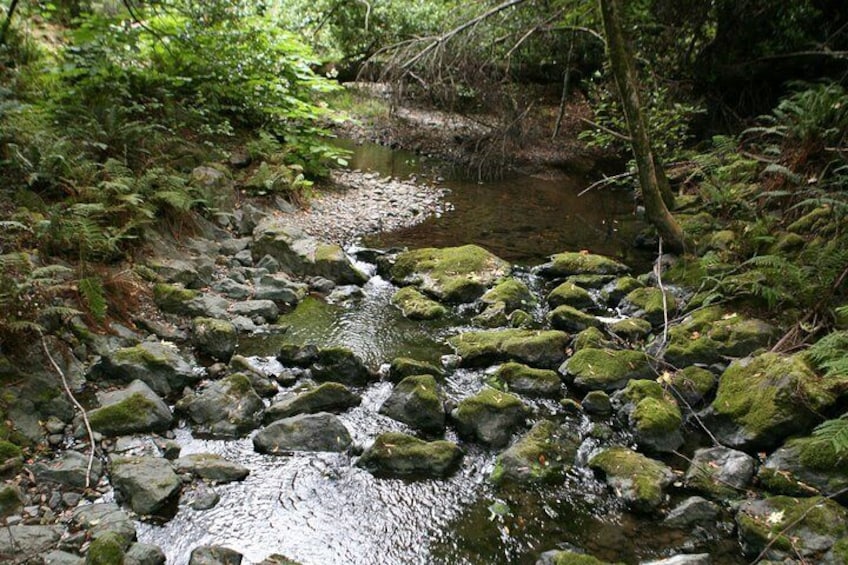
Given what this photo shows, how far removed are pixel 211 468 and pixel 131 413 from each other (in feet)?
3.04

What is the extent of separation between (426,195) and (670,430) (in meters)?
8.93

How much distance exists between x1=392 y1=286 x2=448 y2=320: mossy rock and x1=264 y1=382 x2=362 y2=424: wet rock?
6.81 feet

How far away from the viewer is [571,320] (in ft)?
23.2

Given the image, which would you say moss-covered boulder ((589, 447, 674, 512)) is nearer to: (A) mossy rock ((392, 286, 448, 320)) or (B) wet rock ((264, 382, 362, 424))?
(B) wet rock ((264, 382, 362, 424))

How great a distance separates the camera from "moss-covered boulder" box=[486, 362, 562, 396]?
18.9 ft

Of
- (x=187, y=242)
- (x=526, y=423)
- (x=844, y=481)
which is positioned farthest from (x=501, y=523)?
(x=187, y=242)

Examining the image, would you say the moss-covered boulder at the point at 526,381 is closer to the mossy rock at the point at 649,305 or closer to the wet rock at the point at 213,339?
the mossy rock at the point at 649,305

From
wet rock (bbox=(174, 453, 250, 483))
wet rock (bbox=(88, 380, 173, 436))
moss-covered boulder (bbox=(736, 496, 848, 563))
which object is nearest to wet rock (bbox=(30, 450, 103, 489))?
wet rock (bbox=(88, 380, 173, 436))

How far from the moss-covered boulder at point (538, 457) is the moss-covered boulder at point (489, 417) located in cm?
17

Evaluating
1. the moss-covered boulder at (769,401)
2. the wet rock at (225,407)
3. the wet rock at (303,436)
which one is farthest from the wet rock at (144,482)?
the moss-covered boulder at (769,401)

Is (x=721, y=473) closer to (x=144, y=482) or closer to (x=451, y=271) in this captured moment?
(x=144, y=482)

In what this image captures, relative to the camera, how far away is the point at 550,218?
11781mm

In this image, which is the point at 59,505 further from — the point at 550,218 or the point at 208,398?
the point at 550,218

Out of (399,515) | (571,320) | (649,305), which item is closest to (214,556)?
(399,515)
